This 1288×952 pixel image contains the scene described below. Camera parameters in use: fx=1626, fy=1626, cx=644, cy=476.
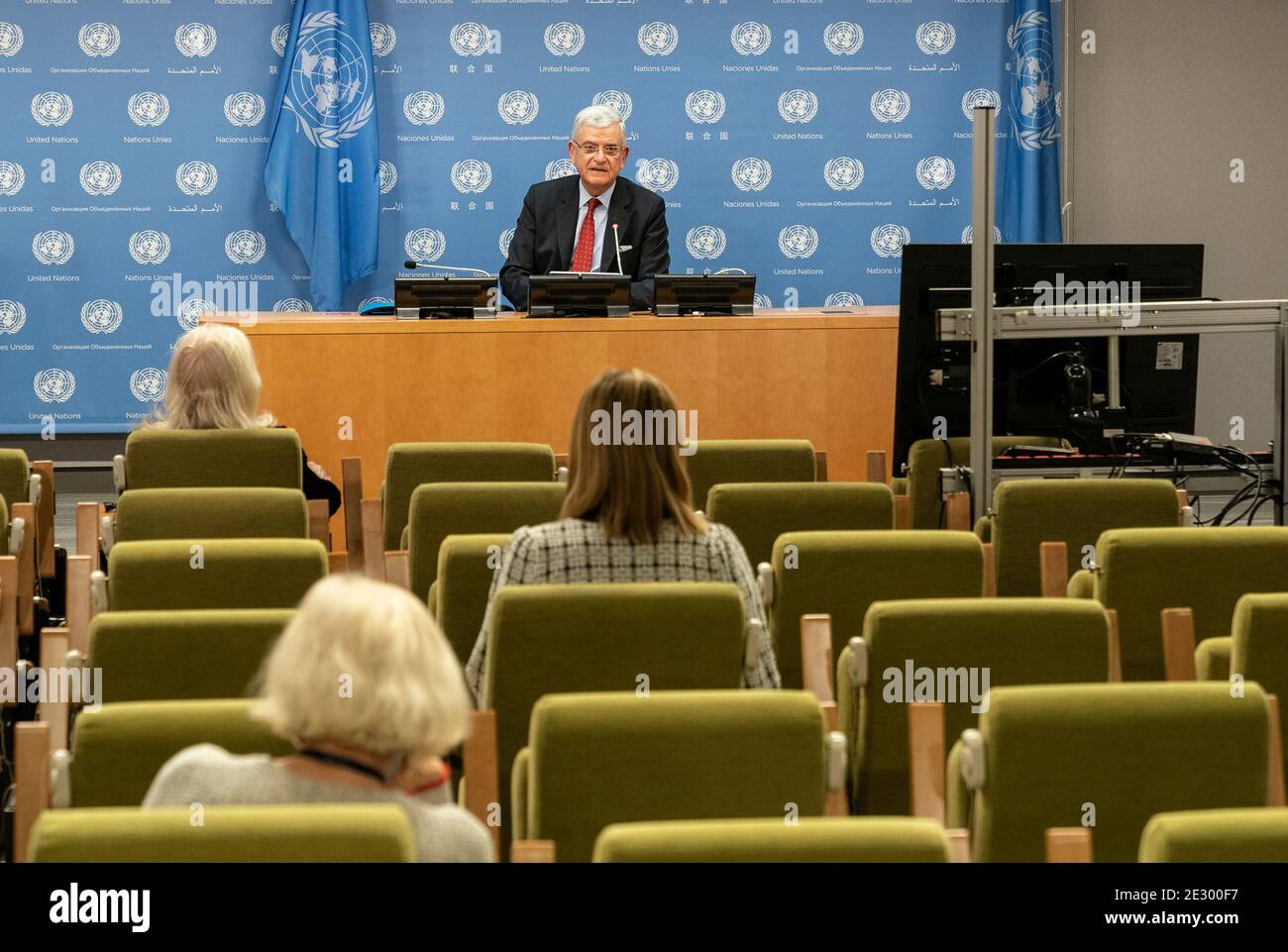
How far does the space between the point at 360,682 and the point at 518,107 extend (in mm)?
7845

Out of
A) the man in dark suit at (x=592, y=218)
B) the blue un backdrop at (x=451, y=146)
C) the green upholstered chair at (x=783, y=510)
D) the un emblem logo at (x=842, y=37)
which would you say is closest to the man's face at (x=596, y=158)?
the man in dark suit at (x=592, y=218)

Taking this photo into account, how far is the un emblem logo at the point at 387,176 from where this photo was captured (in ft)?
31.1

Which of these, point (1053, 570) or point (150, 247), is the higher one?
point (150, 247)

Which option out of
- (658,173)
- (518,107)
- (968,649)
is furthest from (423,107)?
(968,649)

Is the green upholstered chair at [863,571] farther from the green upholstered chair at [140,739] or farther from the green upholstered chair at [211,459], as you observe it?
the green upholstered chair at [211,459]

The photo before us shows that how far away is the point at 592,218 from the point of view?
7914 millimetres

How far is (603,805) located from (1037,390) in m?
4.10

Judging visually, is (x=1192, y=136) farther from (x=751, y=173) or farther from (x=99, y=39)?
(x=99, y=39)

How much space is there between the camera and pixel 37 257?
9.27 meters

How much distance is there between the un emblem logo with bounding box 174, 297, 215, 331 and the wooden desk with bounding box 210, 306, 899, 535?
275 centimetres

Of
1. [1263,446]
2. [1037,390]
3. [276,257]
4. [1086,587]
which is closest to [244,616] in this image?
[1086,587]

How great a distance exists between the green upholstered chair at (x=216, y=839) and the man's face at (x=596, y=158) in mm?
6188

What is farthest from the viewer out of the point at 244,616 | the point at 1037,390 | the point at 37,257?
the point at 37,257
